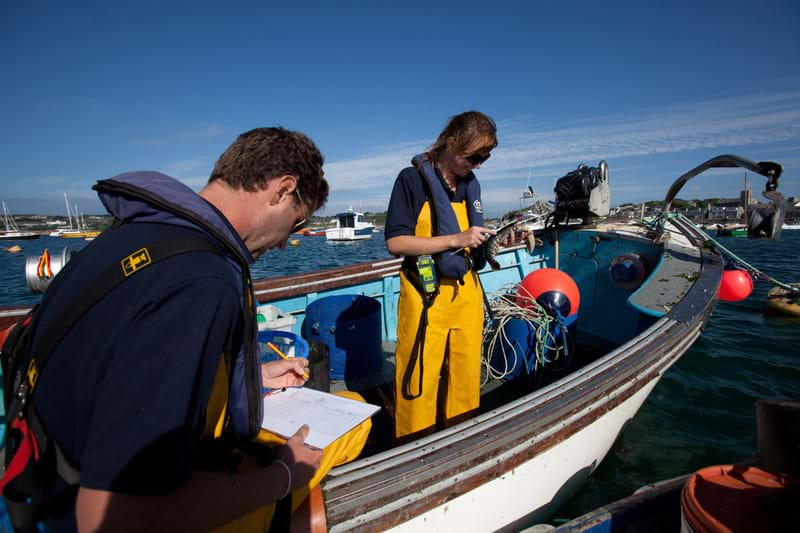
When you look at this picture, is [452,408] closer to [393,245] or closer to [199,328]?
[393,245]

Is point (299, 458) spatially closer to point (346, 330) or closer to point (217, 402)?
point (217, 402)

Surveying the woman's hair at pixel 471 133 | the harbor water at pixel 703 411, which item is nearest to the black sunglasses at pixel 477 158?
the woman's hair at pixel 471 133

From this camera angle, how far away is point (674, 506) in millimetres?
1879

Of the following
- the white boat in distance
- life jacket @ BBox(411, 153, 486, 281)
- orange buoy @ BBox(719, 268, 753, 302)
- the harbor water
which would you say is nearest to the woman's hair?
life jacket @ BBox(411, 153, 486, 281)

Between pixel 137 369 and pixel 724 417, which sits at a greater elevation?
pixel 137 369

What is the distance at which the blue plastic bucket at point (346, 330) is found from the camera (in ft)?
10.7

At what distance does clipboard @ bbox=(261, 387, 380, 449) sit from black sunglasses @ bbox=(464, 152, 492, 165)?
1.49m

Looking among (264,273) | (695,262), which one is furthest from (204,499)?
(264,273)

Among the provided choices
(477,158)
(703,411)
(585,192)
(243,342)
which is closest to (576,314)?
(585,192)

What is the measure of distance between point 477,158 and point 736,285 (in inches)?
223

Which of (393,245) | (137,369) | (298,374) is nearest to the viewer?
(137,369)

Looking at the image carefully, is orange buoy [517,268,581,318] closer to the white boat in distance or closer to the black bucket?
the black bucket

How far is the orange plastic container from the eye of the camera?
142cm

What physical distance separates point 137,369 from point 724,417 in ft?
15.7
